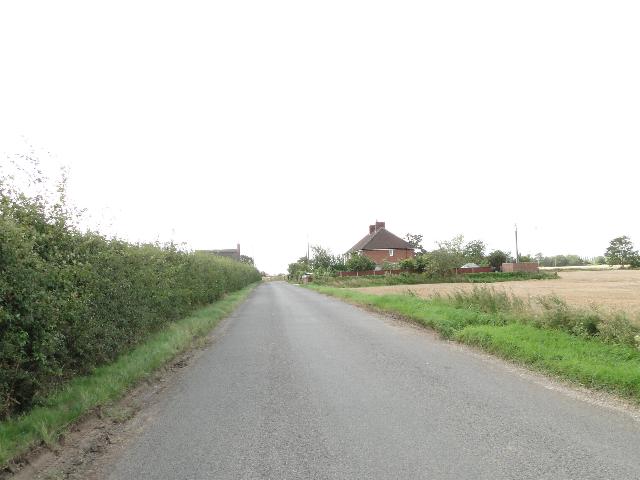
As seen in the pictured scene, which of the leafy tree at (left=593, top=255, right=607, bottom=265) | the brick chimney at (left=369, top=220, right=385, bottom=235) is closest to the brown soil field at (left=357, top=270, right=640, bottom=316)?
the brick chimney at (left=369, top=220, right=385, bottom=235)

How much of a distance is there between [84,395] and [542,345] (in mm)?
8165

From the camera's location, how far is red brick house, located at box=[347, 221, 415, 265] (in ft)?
271

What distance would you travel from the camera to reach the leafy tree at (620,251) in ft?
368

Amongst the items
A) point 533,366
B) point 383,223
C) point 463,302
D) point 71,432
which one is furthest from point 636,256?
point 71,432

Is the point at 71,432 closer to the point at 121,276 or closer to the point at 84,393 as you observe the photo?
the point at 84,393

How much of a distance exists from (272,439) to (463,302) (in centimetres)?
1293

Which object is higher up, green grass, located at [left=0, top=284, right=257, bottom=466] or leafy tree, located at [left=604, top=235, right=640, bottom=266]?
leafy tree, located at [left=604, top=235, right=640, bottom=266]

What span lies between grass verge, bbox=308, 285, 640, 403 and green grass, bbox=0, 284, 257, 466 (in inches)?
276

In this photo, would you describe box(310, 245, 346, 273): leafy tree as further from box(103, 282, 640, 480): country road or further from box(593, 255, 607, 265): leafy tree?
box(593, 255, 607, 265): leafy tree

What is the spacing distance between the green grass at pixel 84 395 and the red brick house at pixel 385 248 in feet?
234

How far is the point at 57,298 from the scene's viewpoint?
6.25 m

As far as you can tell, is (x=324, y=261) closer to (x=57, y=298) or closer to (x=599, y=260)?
(x=57, y=298)

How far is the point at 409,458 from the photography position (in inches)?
167

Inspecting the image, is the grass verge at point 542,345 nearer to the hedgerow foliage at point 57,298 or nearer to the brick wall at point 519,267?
the hedgerow foliage at point 57,298
